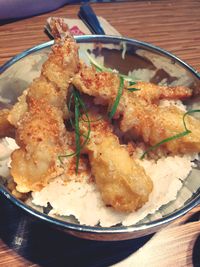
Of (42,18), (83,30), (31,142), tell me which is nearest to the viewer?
(31,142)

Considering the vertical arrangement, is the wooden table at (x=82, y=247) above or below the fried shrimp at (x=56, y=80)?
below

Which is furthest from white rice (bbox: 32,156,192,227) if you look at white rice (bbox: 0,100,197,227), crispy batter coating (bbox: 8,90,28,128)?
crispy batter coating (bbox: 8,90,28,128)

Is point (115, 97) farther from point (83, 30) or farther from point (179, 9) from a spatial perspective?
point (179, 9)

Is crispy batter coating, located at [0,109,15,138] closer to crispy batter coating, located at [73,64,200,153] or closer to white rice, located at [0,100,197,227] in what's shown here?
white rice, located at [0,100,197,227]

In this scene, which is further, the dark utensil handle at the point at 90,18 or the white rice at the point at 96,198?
the dark utensil handle at the point at 90,18

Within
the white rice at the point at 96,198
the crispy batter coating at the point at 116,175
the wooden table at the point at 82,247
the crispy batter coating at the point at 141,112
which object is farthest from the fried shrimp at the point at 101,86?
the wooden table at the point at 82,247

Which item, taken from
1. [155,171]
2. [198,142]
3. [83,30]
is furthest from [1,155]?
[83,30]

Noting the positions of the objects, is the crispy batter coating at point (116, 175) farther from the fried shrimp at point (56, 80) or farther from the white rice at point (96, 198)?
the fried shrimp at point (56, 80)

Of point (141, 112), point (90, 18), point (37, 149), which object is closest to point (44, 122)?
point (37, 149)
